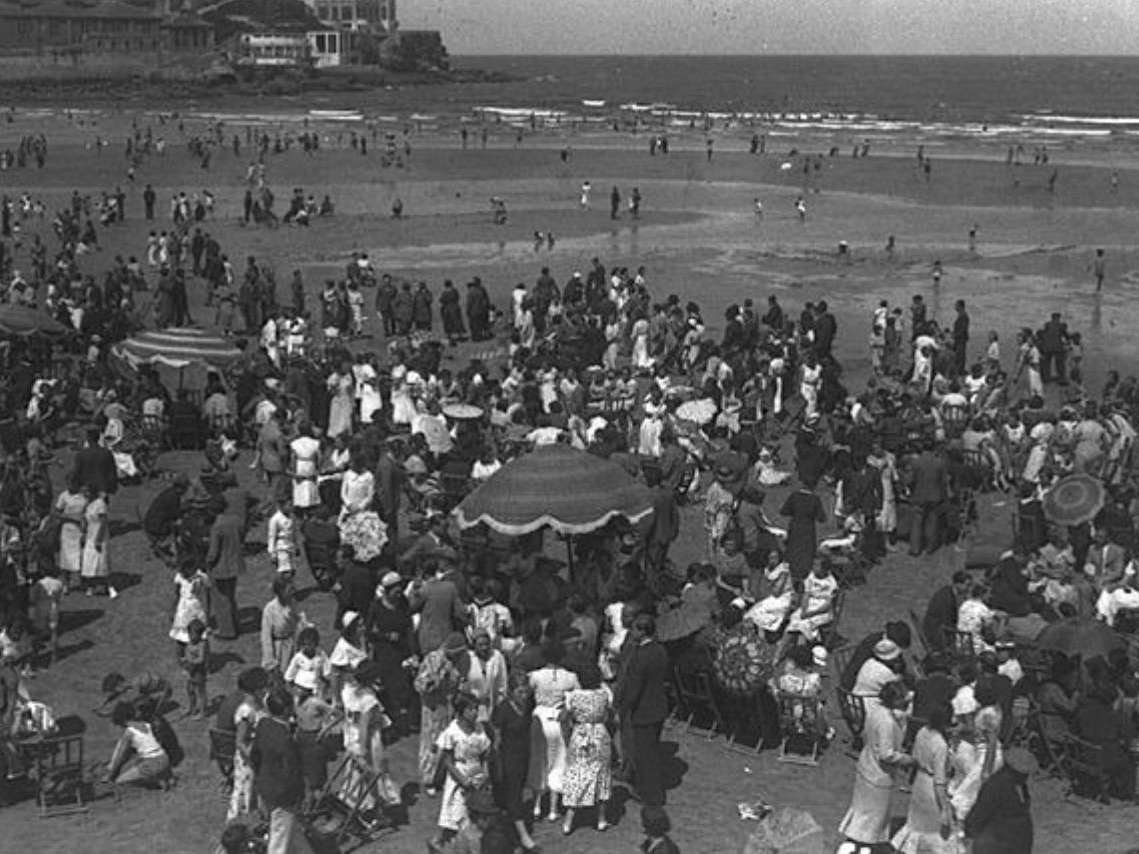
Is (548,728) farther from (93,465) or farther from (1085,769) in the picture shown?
(93,465)

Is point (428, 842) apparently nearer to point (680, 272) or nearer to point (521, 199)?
point (680, 272)

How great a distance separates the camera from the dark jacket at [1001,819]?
836cm

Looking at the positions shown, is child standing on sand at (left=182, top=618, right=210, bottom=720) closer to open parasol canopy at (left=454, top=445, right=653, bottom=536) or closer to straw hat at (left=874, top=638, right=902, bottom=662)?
open parasol canopy at (left=454, top=445, right=653, bottom=536)

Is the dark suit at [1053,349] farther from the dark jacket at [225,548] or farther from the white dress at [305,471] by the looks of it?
the dark jacket at [225,548]

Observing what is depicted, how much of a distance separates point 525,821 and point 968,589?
416 cm

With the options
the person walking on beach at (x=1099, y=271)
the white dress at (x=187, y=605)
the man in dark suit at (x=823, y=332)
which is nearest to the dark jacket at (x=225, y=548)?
the white dress at (x=187, y=605)

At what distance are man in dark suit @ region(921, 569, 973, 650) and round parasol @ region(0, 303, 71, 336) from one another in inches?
526

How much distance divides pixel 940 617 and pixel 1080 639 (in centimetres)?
143

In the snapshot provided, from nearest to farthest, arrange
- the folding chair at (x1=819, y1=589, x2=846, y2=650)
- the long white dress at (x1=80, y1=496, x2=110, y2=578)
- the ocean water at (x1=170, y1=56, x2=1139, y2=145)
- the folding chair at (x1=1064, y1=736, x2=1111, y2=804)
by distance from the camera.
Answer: the folding chair at (x1=1064, y1=736, x2=1111, y2=804)
the folding chair at (x1=819, y1=589, x2=846, y2=650)
the long white dress at (x1=80, y1=496, x2=110, y2=578)
the ocean water at (x1=170, y1=56, x2=1139, y2=145)

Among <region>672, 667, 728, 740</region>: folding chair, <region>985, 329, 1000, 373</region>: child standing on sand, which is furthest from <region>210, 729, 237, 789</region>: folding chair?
<region>985, 329, 1000, 373</region>: child standing on sand

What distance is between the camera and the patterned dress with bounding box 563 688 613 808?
983 centimetres

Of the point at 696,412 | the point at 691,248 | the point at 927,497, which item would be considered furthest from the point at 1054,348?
the point at 691,248

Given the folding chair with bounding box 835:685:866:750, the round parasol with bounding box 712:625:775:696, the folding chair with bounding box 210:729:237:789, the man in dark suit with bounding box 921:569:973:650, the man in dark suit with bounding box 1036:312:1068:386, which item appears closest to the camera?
the folding chair with bounding box 210:729:237:789

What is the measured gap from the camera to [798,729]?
450 inches
